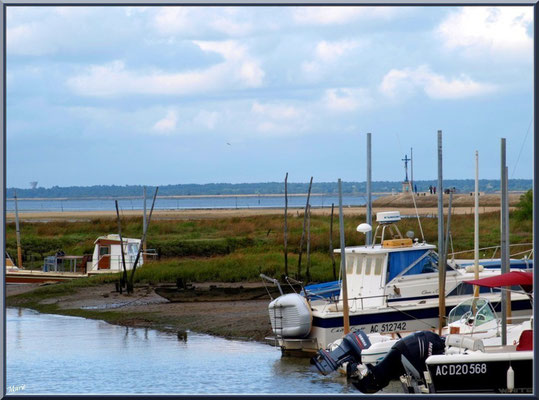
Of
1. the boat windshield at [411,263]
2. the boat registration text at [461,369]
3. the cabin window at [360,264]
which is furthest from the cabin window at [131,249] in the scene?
the boat registration text at [461,369]

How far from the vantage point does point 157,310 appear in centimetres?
2806

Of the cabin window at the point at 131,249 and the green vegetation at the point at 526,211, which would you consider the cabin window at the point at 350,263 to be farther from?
the green vegetation at the point at 526,211

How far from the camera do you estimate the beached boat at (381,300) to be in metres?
19.1

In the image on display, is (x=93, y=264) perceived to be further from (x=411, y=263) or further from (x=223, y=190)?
(x=223, y=190)

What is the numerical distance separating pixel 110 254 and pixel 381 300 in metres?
18.3

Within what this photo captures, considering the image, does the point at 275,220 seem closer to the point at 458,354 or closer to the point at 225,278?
the point at 225,278

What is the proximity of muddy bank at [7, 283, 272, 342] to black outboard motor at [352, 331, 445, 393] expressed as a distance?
8527 mm

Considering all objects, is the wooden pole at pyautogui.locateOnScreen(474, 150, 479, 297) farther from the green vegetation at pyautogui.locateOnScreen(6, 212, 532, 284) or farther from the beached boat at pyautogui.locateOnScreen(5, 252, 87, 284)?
the beached boat at pyautogui.locateOnScreen(5, 252, 87, 284)

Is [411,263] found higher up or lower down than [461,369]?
higher up

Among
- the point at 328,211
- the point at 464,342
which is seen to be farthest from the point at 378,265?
the point at 328,211

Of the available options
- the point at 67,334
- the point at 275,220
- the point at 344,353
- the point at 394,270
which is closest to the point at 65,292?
the point at 67,334

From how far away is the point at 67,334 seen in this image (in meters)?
24.3

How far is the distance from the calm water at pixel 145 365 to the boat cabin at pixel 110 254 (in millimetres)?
9677

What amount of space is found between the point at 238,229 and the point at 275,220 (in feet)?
12.2
